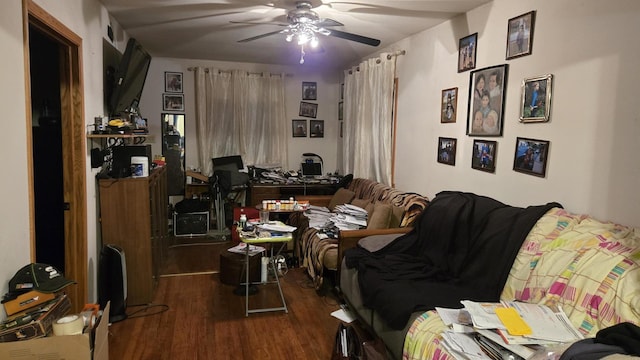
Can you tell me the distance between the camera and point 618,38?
6.72 feet

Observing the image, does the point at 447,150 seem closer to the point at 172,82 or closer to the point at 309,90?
the point at 309,90

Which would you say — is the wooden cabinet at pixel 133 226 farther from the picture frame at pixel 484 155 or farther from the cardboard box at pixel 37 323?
the picture frame at pixel 484 155

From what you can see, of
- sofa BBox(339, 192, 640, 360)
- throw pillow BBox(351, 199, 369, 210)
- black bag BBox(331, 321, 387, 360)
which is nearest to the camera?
sofa BBox(339, 192, 640, 360)

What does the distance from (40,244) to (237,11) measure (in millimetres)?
2419

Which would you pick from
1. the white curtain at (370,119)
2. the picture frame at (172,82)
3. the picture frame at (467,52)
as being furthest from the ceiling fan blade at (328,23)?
A: the picture frame at (172,82)

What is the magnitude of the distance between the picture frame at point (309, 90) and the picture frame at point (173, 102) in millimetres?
1819

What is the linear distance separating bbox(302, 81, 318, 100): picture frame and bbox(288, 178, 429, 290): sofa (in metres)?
2.32

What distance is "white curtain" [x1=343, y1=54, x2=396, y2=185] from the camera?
14.4 feet

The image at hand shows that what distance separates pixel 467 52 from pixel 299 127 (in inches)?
133

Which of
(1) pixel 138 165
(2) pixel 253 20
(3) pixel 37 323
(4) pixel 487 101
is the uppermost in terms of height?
(2) pixel 253 20

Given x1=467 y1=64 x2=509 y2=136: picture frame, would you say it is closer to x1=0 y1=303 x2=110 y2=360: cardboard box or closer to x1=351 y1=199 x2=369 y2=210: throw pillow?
x1=351 y1=199 x2=369 y2=210: throw pillow

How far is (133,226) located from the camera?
318 centimetres

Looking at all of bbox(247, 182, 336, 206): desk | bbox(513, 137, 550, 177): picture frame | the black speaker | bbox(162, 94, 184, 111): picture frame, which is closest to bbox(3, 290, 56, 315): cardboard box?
the black speaker

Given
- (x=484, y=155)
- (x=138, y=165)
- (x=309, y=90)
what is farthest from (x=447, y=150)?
(x=309, y=90)
